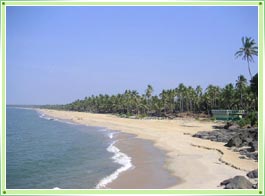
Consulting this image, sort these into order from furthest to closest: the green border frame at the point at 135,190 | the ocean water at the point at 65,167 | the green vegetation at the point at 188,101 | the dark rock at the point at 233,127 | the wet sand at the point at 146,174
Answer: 1. the green vegetation at the point at 188,101
2. the dark rock at the point at 233,127
3. the ocean water at the point at 65,167
4. the wet sand at the point at 146,174
5. the green border frame at the point at 135,190

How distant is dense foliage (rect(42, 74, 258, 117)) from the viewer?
60150mm

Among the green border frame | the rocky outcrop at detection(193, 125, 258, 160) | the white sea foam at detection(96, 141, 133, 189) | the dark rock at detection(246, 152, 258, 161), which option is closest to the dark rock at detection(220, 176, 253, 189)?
the white sea foam at detection(96, 141, 133, 189)

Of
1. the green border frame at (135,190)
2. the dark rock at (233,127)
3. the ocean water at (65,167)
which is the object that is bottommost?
the ocean water at (65,167)

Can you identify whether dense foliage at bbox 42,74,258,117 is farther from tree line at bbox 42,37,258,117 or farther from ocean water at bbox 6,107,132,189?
ocean water at bbox 6,107,132,189

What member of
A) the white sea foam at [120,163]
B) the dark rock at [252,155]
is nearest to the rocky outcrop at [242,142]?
the dark rock at [252,155]

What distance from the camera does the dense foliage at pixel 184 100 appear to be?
60.2 m

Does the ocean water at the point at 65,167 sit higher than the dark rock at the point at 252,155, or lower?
lower

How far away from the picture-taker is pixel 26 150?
86.7 feet

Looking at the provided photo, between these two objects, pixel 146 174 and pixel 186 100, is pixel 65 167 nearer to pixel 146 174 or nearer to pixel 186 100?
pixel 146 174

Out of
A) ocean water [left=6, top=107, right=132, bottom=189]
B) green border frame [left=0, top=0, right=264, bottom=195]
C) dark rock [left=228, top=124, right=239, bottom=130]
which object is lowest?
ocean water [left=6, top=107, right=132, bottom=189]

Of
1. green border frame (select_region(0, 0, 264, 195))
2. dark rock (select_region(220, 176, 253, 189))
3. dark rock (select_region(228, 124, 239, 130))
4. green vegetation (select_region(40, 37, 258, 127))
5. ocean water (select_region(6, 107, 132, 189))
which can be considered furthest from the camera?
green vegetation (select_region(40, 37, 258, 127))

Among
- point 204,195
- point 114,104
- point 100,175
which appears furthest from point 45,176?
point 114,104

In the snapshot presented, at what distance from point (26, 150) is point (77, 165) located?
924 centimetres

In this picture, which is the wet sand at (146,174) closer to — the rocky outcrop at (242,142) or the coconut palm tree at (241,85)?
the rocky outcrop at (242,142)
